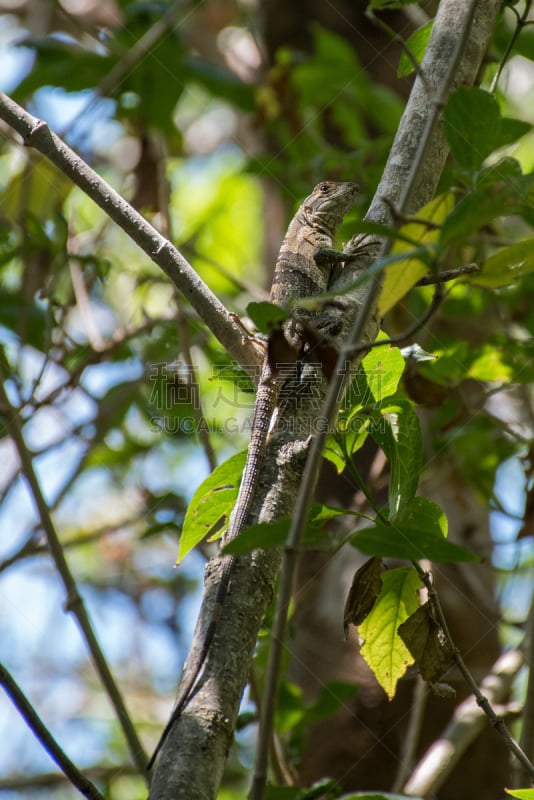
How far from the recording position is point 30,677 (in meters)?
8.17

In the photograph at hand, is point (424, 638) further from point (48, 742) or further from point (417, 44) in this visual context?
point (417, 44)

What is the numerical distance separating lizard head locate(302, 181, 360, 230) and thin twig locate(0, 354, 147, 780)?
6.32 feet

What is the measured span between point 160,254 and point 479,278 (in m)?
0.90

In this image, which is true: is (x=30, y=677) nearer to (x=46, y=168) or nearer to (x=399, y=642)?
(x=46, y=168)

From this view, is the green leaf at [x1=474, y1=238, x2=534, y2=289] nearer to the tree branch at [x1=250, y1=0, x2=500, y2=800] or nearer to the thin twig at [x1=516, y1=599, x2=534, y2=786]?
the tree branch at [x1=250, y1=0, x2=500, y2=800]

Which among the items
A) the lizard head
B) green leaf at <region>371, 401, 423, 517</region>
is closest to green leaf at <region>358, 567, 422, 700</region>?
green leaf at <region>371, 401, 423, 517</region>

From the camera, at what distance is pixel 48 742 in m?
1.89

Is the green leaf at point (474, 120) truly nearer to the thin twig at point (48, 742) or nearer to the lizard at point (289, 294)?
the lizard at point (289, 294)

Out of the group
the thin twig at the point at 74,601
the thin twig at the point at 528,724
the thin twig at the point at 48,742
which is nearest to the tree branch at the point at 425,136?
the thin twig at the point at 48,742

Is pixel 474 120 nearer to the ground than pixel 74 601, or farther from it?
farther from it

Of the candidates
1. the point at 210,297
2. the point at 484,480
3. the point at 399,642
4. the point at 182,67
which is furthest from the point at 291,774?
the point at 182,67

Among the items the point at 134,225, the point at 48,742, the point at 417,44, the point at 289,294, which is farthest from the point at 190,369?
the point at 48,742

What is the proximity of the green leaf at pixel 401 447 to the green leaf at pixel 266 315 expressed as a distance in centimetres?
56

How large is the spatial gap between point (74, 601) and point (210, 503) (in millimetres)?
822
